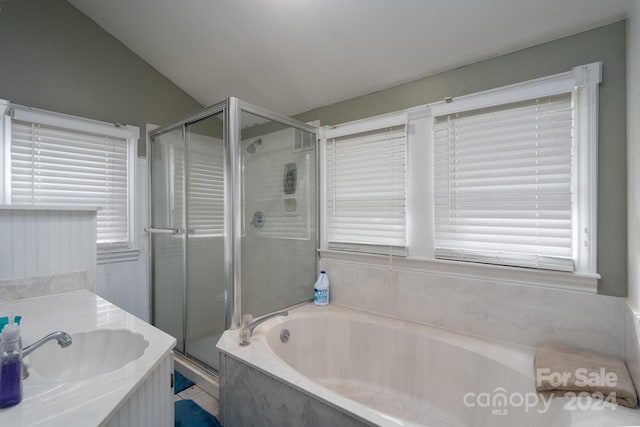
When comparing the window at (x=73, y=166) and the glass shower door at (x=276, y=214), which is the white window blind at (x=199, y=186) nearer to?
the glass shower door at (x=276, y=214)

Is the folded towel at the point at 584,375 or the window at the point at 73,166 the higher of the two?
the window at the point at 73,166

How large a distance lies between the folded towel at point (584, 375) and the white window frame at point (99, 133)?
2.40 metres

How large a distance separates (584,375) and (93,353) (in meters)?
1.95

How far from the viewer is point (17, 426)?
63cm

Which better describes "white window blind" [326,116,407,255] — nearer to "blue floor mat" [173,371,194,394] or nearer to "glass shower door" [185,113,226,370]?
"glass shower door" [185,113,226,370]

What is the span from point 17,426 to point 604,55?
2412 millimetres

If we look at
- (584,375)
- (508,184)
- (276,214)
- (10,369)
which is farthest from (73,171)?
(584,375)

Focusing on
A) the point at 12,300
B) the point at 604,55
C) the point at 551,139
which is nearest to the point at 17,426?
the point at 12,300

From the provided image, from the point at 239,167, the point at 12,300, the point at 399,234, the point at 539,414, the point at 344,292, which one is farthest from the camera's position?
the point at 344,292

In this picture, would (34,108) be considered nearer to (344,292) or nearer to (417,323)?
(344,292)

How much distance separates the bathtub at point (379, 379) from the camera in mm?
1161

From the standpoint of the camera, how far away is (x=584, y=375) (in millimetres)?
1194

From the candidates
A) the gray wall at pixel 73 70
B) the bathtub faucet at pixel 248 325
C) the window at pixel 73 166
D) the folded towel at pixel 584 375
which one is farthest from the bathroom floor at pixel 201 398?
the gray wall at pixel 73 70

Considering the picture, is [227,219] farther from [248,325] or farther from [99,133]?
[99,133]
